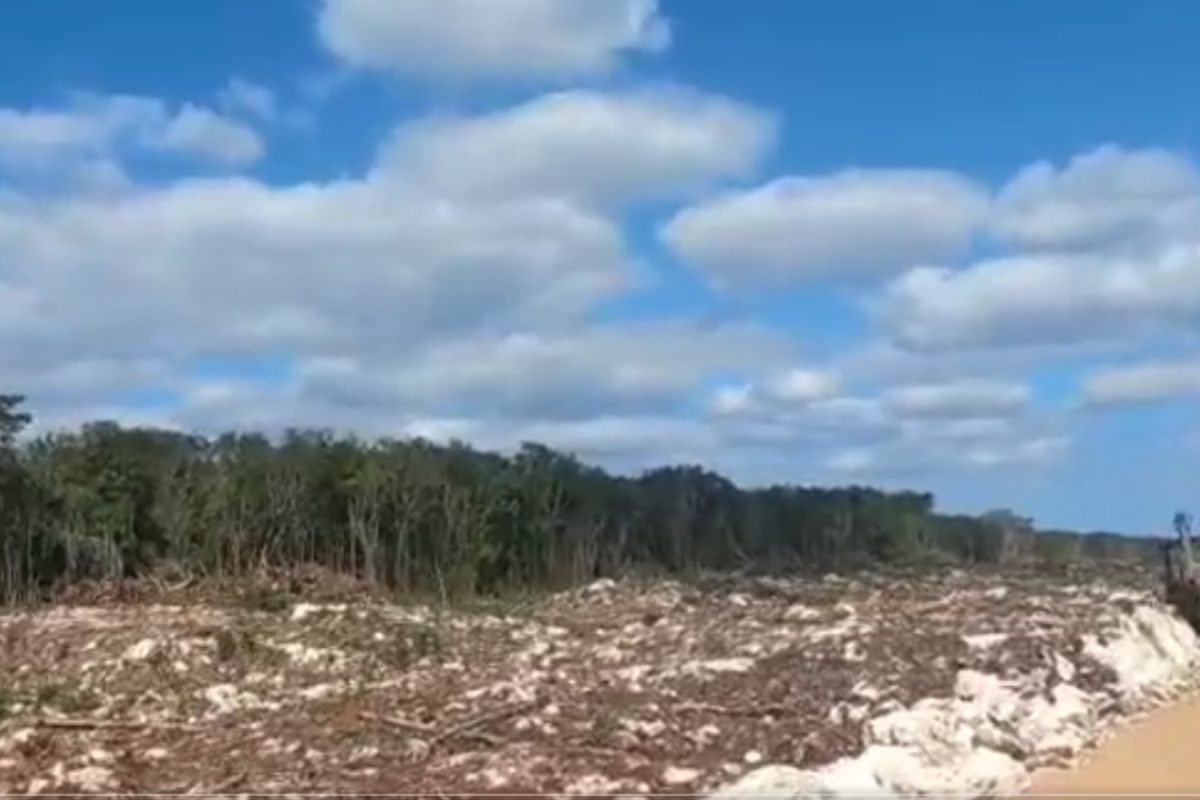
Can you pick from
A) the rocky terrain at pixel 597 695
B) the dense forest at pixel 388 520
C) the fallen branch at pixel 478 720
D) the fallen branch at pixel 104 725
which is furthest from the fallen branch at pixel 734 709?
the dense forest at pixel 388 520

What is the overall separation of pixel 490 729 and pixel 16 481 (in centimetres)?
1841

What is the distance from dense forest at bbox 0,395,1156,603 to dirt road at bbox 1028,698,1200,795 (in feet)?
44.2

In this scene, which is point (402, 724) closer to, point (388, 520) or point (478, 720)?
point (478, 720)

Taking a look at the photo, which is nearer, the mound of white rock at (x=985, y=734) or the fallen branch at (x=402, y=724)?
the mound of white rock at (x=985, y=734)

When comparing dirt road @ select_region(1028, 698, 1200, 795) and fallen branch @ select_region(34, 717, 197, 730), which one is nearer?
dirt road @ select_region(1028, 698, 1200, 795)

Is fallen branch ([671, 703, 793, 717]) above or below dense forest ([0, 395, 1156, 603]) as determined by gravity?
below

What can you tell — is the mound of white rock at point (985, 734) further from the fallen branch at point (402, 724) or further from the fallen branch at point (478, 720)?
the fallen branch at point (402, 724)

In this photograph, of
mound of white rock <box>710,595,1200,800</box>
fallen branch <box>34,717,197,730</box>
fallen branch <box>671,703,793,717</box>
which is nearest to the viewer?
mound of white rock <box>710,595,1200,800</box>

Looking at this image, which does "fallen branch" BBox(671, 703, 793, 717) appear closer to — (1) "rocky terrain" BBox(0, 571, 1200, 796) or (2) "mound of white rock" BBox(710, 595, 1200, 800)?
(1) "rocky terrain" BBox(0, 571, 1200, 796)

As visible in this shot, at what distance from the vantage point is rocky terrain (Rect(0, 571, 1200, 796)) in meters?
9.38

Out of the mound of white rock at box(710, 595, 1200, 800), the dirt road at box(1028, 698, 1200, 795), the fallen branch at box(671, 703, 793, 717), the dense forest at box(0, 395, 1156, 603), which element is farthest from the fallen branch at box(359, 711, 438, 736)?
the dense forest at box(0, 395, 1156, 603)

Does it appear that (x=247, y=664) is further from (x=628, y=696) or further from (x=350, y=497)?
(x=350, y=497)

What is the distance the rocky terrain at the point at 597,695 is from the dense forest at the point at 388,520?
28.2 ft

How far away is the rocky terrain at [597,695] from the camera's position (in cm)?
938
